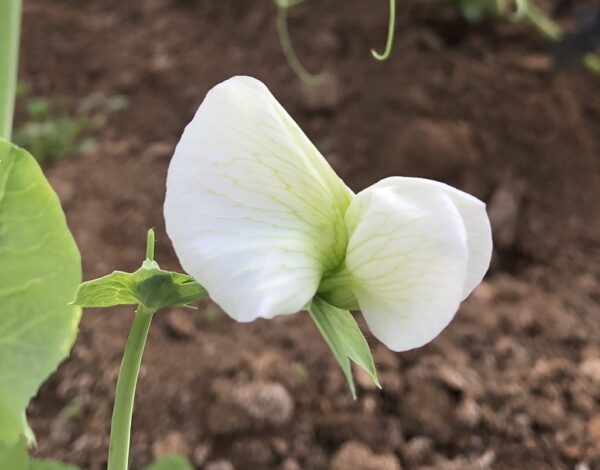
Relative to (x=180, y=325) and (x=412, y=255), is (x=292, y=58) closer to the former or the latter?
(x=180, y=325)

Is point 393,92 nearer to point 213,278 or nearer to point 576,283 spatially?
point 576,283

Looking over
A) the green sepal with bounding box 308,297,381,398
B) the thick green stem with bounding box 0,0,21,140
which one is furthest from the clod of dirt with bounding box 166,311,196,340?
the green sepal with bounding box 308,297,381,398

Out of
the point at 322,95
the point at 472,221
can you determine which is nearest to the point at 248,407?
the point at 472,221

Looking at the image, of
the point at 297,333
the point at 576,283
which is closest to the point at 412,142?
the point at 576,283

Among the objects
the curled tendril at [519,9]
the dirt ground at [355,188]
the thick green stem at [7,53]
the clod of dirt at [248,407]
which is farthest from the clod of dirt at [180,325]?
the curled tendril at [519,9]

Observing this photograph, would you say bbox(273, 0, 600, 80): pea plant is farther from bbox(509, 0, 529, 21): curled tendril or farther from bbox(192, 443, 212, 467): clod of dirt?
bbox(192, 443, 212, 467): clod of dirt
